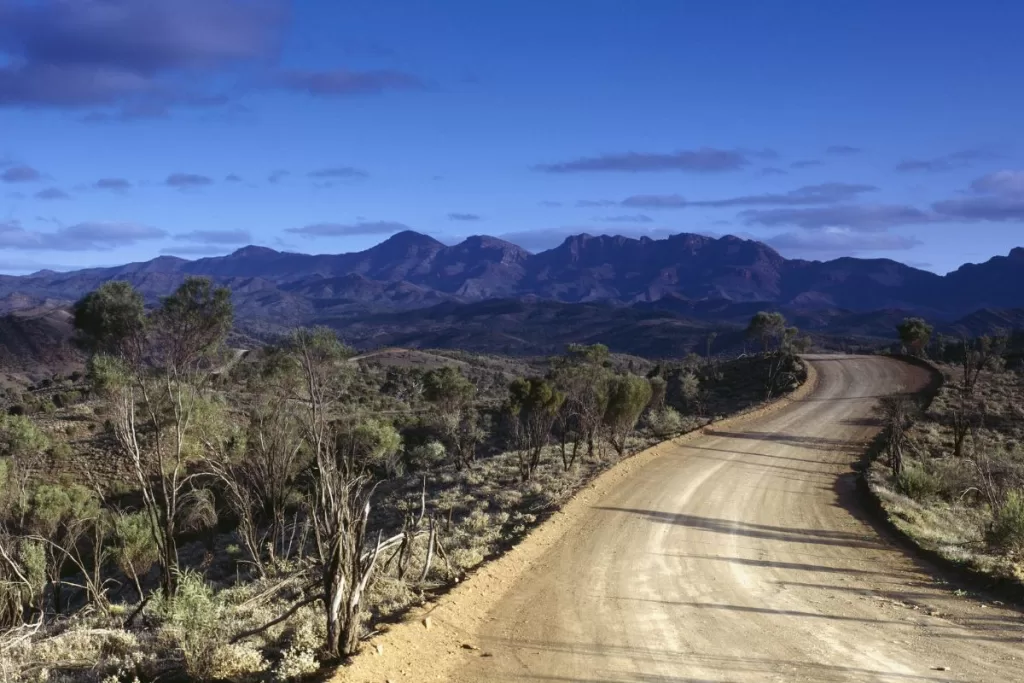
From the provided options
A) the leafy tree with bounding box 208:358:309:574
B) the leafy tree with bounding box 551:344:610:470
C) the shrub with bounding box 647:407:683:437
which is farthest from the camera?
the shrub with bounding box 647:407:683:437

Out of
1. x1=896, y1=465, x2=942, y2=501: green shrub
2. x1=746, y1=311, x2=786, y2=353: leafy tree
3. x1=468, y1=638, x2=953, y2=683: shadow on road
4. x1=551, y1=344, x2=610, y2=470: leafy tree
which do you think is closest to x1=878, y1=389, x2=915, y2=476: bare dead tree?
x1=896, y1=465, x2=942, y2=501: green shrub

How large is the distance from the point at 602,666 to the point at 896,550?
8.49 meters

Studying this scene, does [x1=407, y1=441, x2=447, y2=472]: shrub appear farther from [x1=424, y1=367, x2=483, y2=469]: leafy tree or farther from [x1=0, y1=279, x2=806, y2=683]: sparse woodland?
[x1=424, y1=367, x2=483, y2=469]: leafy tree

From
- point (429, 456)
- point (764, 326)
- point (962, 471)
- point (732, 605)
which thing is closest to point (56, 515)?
point (429, 456)

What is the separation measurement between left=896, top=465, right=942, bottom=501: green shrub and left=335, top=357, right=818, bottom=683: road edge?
9619mm

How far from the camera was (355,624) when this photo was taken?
313 inches

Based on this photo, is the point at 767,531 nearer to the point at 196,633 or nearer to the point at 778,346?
the point at 196,633

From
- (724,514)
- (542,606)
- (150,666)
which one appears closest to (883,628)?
(542,606)

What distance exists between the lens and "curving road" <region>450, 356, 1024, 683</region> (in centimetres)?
839

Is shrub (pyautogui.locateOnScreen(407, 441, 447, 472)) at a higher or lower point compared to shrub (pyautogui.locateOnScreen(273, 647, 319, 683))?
lower

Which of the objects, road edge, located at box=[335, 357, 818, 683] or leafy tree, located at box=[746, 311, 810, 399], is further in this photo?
leafy tree, located at box=[746, 311, 810, 399]

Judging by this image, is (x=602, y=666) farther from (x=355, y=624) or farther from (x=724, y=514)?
(x=724, y=514)

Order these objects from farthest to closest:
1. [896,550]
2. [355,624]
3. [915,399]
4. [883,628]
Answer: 1. [915,399]
2. [896,550]
3. [883,628]
4. [355,624]

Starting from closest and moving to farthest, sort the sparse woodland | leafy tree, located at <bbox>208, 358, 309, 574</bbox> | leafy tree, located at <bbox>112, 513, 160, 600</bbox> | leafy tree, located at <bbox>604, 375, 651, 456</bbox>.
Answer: the sparse woodland < leafy tree, located at <bbox>208, 358, 309, 574</bbox> < leafy tree, located at <bbox>112, 513, 160, 600</bbox> < leafy tree, located at <bbox>604, 375, 651, 456</bbox>
